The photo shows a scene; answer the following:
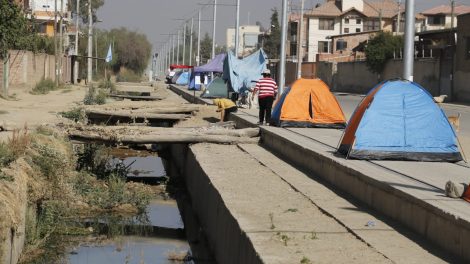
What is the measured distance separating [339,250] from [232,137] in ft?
44.3

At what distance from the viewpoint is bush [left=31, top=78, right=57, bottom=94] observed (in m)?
54.9

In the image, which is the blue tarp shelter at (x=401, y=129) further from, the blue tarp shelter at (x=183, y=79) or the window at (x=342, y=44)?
the window at (x=342, y=44)

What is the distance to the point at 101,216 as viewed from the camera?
16.4 metres

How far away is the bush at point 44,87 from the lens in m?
54.9

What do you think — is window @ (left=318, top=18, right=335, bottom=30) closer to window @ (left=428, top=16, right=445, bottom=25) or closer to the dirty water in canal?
window @ (left=428, top=16, right=445, bottom=25)

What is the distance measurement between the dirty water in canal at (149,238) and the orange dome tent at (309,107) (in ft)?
13.9

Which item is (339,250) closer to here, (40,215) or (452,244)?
(452,244)

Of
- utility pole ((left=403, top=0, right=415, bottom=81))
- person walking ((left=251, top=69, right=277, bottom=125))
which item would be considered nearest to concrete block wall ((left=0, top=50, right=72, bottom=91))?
person walking ((left=251, top=69, right=277, bottom=125))

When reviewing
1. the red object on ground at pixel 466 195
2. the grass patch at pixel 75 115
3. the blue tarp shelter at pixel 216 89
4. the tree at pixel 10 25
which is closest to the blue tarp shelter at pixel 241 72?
the blue tarp shelter at pixel 216 89

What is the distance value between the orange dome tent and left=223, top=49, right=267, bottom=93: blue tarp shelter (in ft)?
48.2

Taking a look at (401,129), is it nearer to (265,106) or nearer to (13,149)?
(13,149)

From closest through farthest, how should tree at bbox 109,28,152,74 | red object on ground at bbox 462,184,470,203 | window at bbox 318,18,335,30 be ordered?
red object on ground at bbox 462,184,470,203
window at bbox 318,18,335,30
tree at bbox 109,28,152,74

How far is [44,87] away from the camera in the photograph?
56688mm

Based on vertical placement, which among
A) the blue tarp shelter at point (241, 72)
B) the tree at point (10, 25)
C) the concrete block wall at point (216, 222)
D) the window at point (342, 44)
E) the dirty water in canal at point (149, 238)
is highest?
the window at point (342, 44)
